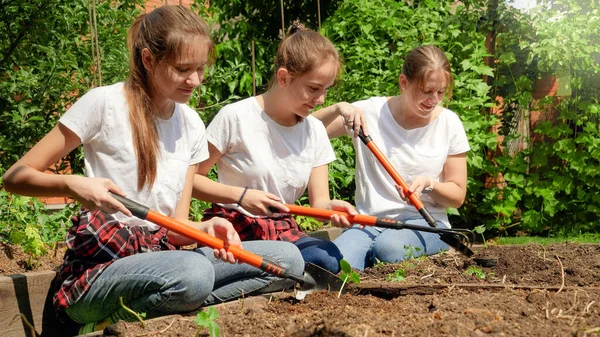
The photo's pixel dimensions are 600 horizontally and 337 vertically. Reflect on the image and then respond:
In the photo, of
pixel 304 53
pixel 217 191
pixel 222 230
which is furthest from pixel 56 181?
pixel 304 53

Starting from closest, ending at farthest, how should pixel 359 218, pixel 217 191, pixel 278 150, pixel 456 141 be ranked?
pixel 359 218 → pixel 217 191 → pixel 278 150 → pixel 456 141

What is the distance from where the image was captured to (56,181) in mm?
2578

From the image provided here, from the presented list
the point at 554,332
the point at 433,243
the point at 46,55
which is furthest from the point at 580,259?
the point at 46,55

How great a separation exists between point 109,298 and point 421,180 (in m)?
1.74

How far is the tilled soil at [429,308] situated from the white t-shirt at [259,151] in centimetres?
57

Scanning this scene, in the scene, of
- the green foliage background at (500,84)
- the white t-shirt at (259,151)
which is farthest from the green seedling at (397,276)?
the green foliage background at (500,84)

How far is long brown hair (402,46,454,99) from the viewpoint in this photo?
12.9 ft

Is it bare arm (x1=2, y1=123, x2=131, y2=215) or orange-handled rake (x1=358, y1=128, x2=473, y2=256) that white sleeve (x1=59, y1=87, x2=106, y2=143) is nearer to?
bare arm (x1=2, y1=123, x2=131, y2=215)

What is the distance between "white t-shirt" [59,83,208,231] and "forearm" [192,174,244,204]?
262 mm

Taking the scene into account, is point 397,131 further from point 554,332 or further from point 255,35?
point 255,35

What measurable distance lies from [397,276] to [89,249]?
4.39 feet

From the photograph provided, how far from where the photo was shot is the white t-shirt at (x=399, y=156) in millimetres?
4074

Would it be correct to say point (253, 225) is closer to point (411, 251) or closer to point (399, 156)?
point (411, 251)

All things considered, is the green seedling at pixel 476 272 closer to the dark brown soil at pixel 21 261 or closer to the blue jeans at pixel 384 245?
the blue jeans at pixel 384 245
